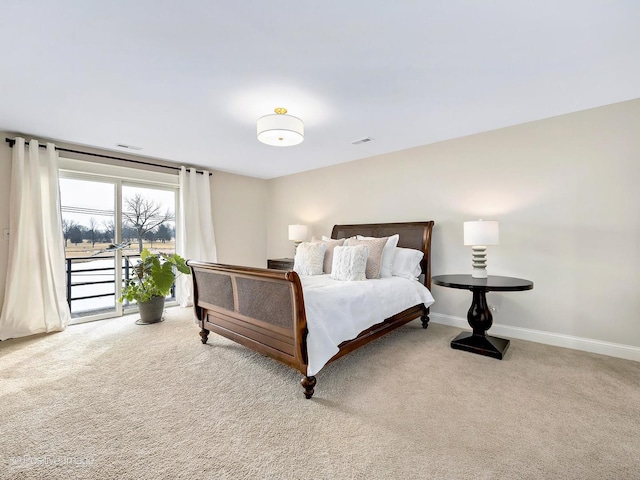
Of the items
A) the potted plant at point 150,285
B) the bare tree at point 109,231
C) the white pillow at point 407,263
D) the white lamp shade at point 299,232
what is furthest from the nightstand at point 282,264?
the bare tree at point 109,231

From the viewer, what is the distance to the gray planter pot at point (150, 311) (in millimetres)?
3953

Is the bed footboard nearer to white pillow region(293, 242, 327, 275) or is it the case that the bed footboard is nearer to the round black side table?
white pillow region(293, 242, 327, 275)

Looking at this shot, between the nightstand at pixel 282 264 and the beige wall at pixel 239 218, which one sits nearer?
the nightstand at pixel 282 264

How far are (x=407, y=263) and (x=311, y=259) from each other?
1.19 meters

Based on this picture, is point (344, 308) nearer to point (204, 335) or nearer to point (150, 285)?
point (204, 335)

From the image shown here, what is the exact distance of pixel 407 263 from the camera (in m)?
3.61

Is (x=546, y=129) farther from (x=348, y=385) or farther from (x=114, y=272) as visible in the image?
(x=114, y=272)

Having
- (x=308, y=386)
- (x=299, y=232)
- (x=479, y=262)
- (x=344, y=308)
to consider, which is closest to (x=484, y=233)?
(x=479, y=262)

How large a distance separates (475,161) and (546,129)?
708 millimetres

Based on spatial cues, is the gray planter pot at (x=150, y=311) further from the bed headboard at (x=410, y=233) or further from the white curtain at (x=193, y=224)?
the bed headboard at (x=410, y=233)

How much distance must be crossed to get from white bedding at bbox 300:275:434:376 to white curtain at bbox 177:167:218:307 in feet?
7.90

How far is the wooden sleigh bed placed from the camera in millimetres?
2096

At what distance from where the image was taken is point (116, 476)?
4.63 ft

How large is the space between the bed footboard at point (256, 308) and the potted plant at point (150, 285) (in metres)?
1.10
